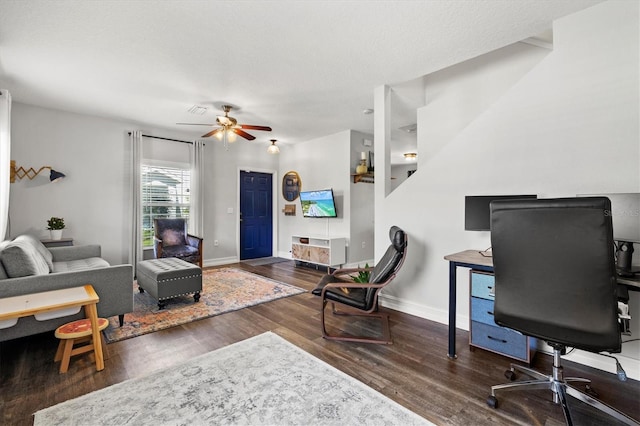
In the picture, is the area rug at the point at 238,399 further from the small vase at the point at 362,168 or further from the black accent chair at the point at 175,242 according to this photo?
the small vase at the point at 362,168

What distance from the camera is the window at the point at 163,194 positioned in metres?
5.20

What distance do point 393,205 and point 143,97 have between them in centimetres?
361

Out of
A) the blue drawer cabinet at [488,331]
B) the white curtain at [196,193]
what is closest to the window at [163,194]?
the white curtain at [196,193]

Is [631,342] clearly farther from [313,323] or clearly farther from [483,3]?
[483,3]

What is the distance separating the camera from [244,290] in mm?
4113

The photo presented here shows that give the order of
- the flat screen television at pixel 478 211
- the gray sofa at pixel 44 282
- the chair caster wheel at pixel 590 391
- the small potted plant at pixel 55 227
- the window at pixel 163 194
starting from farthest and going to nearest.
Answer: the window at pixel 163 194, the small potted plant at pixel 55 227, the flat screen television at pixel 478 211, the gray sofa at pixel 44 282, the chair caster wheel at pixel 590 391

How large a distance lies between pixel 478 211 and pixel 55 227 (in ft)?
17.9

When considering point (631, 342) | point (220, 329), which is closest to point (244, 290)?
point (220, 329)

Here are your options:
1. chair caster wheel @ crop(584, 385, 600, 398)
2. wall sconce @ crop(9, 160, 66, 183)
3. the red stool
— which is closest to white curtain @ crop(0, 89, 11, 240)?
wall sconce @ crop(9, 160, 66, 183)

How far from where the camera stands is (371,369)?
2.13 metres

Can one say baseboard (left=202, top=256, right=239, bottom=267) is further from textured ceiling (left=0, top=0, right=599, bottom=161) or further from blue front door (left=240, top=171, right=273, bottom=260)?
textured ceiling (left=0, top=0, right=599, bottom=161)

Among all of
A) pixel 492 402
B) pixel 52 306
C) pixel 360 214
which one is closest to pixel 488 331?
pixel 492 402

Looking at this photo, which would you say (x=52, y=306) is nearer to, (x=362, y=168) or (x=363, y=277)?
(x=363, y=277)

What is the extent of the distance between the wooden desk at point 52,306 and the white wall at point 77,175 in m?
2.83
